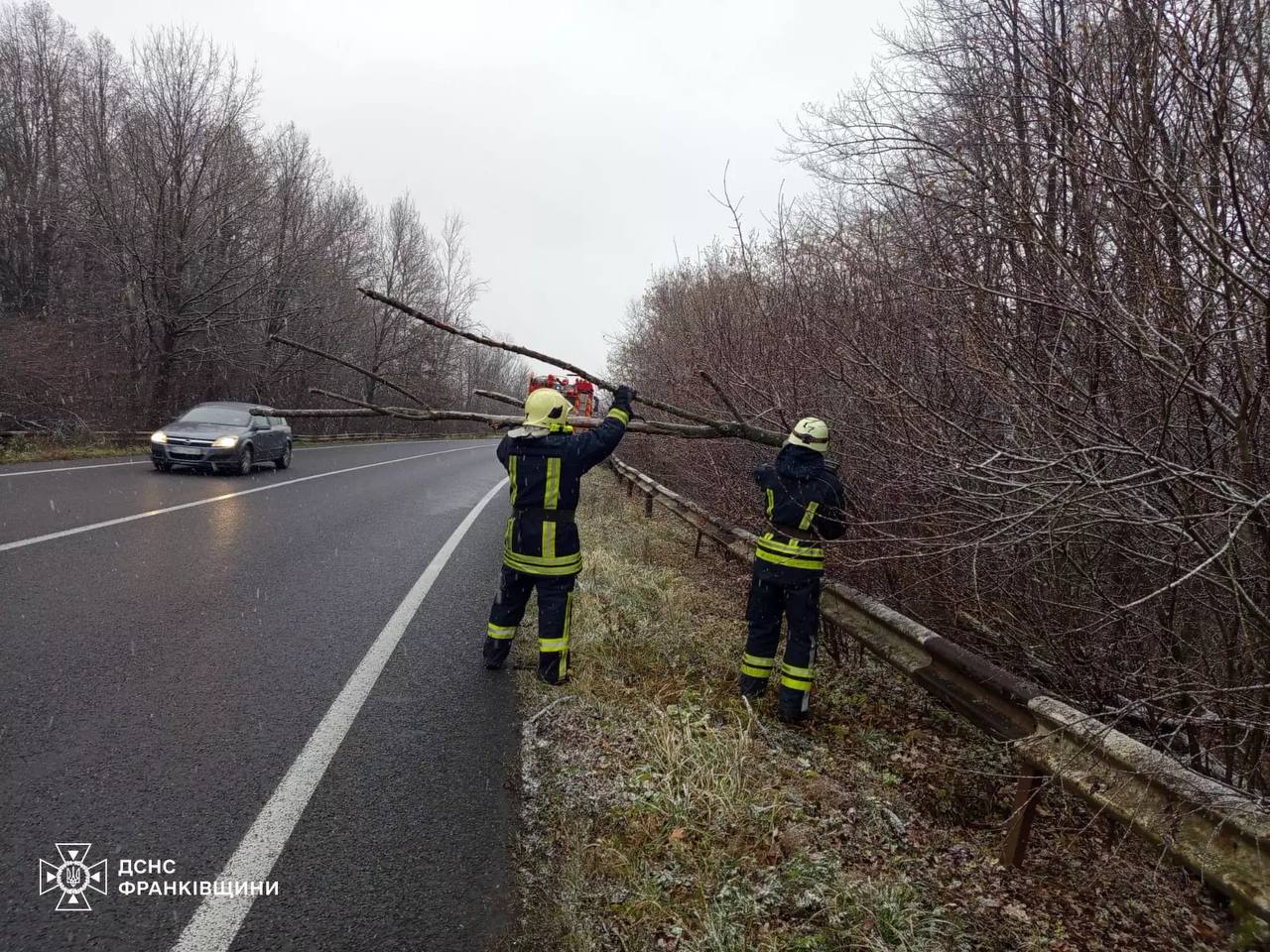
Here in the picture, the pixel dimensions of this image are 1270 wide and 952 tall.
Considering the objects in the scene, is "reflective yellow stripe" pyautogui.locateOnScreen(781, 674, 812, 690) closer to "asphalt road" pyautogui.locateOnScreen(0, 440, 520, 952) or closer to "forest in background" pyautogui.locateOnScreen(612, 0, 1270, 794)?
"forest in background" pyautogui.locateOnScreen(612, 0, 1270, 794)

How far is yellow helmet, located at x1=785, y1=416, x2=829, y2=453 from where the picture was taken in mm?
4312

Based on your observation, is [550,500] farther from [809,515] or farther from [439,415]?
[809,515]

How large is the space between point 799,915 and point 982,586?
2622mm

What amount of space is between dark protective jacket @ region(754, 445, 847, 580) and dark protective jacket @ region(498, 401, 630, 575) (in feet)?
3.45

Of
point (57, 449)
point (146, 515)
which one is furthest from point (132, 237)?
point (146, 515)

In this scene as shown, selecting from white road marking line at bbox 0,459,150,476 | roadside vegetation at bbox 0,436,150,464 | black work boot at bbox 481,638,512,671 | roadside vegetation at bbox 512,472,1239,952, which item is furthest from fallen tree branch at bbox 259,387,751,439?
roadside vegetation at bbox 0,436,150,464

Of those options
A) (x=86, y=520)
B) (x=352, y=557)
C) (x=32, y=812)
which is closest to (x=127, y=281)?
(x=86, y=520)

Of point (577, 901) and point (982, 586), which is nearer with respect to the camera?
point (577, 901)

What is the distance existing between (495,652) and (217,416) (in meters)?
13.7

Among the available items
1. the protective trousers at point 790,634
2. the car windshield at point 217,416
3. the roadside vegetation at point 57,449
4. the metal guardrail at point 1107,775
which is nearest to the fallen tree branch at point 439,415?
the protective trousers at point 790,634

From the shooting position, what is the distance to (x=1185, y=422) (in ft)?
9.84

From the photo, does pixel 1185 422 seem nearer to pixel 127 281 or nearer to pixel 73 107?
pixel 127 281

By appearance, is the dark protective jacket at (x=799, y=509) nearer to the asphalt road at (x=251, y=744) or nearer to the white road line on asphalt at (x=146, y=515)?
the asphalt road at (x=251, y=744)

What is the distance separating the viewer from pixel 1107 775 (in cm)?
246
